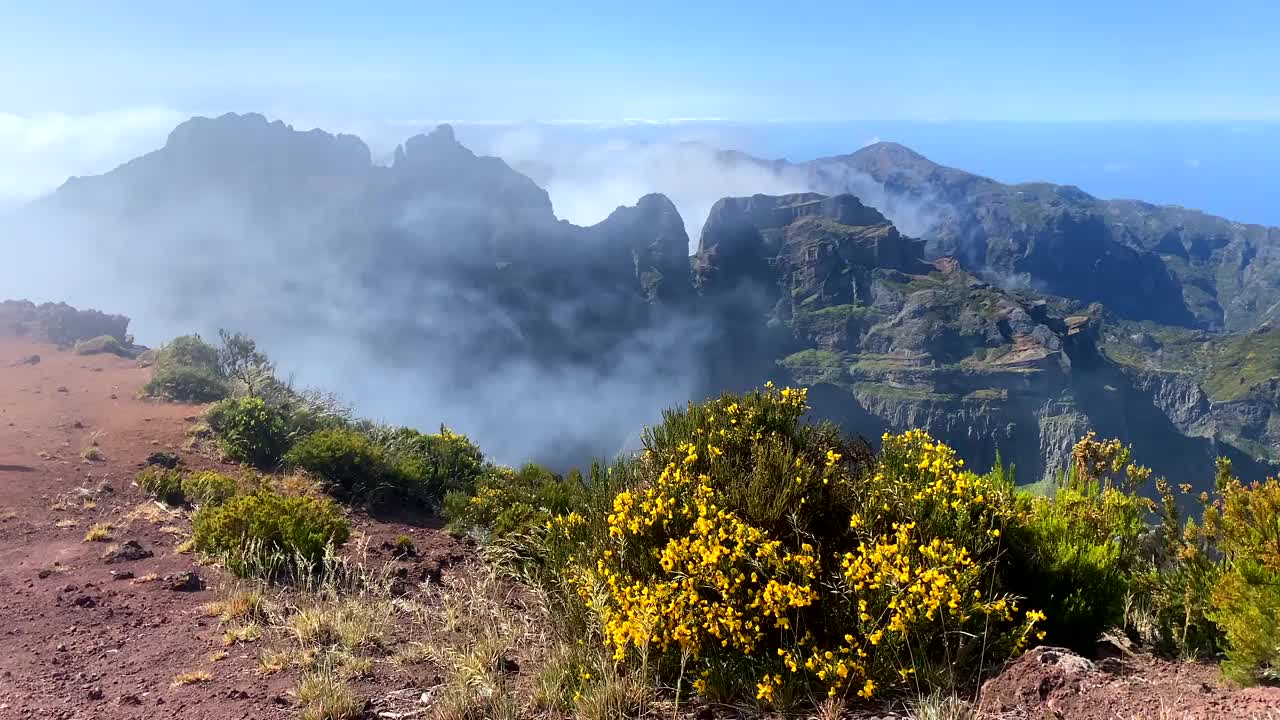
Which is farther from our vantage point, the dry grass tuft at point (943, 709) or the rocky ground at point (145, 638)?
the rocky ground at point (145, 638)

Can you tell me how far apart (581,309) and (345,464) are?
5569 inches

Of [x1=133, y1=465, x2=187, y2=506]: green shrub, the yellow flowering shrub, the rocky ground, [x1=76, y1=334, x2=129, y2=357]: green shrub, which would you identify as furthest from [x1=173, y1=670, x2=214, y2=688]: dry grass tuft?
[x1=76, y1=334, x2=129, y2=357]: green shrub

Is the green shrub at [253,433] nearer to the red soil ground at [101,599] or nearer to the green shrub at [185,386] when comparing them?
the red soil ground at [101,599]

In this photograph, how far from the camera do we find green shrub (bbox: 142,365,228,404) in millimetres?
17062

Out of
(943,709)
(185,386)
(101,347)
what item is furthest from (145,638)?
(101,347)

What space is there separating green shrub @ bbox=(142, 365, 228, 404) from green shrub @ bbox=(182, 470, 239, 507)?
7.60m

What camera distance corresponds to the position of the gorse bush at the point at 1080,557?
4188mm

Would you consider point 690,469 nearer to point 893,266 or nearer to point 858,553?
point 858,553

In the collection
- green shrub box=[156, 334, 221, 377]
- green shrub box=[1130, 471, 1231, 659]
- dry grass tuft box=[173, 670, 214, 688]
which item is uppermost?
green shrub box=[1130, 471, 1231, 659]

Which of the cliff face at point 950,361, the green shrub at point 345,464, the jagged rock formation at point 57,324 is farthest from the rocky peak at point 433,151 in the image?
the green shrub at point 345,464

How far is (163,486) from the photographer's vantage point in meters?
10.2

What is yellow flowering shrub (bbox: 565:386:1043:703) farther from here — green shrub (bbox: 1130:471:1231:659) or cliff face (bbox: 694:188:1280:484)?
cliff face (bbox: 694:188:1280:484)

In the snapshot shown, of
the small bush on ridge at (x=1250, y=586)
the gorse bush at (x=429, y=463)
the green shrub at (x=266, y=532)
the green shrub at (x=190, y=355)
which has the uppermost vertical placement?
the small bush on ridge at (x=1250, y=586)

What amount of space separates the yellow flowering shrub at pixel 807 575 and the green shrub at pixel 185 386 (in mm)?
15228
